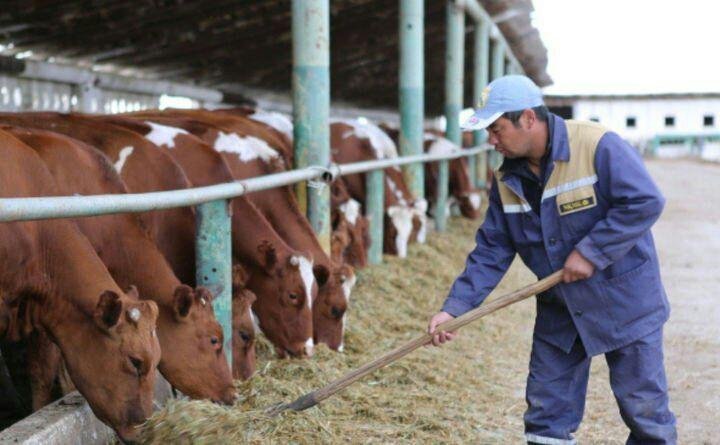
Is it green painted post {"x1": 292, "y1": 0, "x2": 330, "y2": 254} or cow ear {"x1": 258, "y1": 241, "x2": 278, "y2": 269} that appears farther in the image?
green painted post {"x1": 292, "y1": 0, "x2": 330, "y2": 254}

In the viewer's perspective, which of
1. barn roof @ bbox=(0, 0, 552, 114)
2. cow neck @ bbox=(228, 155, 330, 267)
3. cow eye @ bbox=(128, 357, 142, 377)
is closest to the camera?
cow eye @ bbox=(128, 357, 142, 377)

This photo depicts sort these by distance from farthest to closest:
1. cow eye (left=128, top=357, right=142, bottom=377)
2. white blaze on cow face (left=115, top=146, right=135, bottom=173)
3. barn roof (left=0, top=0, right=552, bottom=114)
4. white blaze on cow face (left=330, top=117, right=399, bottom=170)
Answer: barn roof (left=0, top=0, right=552, bottom=114) < white blaze on cow face (left=330, top=117, right=399, bottom=170) < white blaze on cow face (left=115, top=146, right=135, bottom=173) < cow eye (left=128, top=357, right=142, bottom=377)

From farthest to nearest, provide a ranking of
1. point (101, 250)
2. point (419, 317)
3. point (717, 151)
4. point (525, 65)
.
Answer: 1. point (717, 151)
2. point (525, 65)
3. point (419, 317)
4. point (101, 250)

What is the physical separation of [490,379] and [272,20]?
901cm

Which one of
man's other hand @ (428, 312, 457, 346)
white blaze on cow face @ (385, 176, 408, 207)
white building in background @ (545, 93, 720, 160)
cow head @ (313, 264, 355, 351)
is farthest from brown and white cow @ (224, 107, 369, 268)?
white building in background @ (545, 93, 720, 160)

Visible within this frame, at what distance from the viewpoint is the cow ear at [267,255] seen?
5.84m

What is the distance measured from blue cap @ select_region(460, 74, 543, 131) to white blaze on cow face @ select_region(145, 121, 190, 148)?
306cm

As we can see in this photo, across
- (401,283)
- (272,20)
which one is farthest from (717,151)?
(401,283)

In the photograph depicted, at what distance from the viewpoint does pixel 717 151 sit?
4469cm

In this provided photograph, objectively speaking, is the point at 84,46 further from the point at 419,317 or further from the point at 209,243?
the point at 209,243

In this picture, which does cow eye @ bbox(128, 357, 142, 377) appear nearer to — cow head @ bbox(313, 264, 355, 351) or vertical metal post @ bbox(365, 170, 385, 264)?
cow head @ bbox(313, 264, 355, 351)

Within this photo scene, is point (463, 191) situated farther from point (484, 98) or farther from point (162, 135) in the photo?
point (484, 98)

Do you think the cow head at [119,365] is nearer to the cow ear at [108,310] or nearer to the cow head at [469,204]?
the cow ear at [108,310]

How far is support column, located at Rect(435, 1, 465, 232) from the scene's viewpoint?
13039 mm
